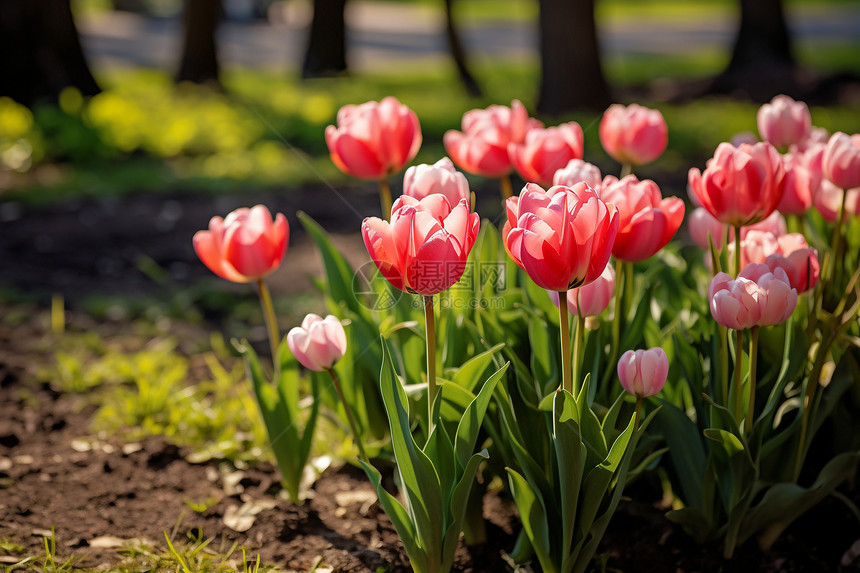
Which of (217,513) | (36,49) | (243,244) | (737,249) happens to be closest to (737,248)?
(737,249)

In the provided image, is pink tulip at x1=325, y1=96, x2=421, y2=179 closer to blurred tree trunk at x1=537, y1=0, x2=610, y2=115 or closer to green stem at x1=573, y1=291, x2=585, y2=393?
green stem at x1=573, y1=291, x2=585, y2=393

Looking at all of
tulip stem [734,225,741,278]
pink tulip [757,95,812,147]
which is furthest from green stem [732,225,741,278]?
pink tulip [757,95,812,147]

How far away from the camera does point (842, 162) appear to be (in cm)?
179

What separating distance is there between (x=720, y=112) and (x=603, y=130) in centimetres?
631

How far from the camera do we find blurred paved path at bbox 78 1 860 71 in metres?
14.9

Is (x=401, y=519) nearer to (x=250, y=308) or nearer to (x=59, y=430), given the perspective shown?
(x=59, y=430)

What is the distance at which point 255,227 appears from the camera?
1.82 m

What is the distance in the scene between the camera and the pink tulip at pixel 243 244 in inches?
71.6

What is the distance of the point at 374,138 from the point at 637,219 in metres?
0.66

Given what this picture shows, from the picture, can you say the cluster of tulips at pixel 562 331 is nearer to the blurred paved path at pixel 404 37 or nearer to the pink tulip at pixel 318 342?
the pink tulip at pixel 318 342

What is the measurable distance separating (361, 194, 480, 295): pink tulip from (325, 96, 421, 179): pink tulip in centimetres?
48

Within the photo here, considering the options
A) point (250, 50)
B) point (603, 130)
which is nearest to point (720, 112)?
point (603, 130)

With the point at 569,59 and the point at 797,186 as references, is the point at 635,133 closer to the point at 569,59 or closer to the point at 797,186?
the point at 797,186

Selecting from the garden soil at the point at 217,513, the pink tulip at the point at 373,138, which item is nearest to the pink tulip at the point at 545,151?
the pink tulip at the point at 373,138
